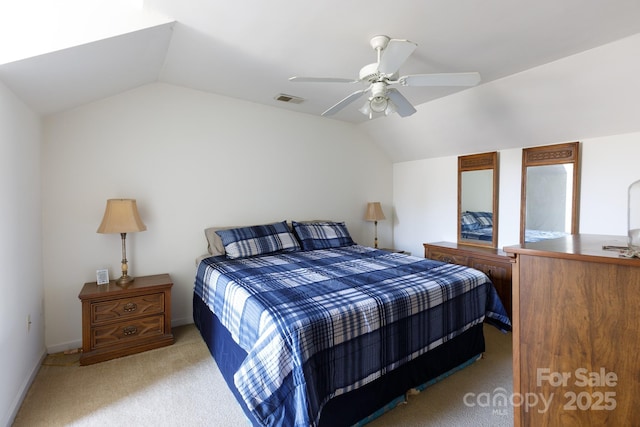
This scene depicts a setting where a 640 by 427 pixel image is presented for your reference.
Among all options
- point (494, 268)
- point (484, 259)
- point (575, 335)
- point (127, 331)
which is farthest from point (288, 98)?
point (575, 335)

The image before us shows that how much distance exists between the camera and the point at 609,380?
3.29ft

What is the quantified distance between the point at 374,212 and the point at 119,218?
318cm

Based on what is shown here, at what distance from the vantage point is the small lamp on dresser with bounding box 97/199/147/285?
2547 mm

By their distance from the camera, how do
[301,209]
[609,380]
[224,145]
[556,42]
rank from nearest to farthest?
[609,380]
[556,42]
[224,145]
[301,209]

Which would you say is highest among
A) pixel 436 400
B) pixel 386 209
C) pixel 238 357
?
pixel 386 209

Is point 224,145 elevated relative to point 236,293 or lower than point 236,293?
elevated

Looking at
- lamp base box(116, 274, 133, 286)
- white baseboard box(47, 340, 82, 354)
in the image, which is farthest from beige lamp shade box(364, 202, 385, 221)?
white baseboard box(47, 340, 82, 354)

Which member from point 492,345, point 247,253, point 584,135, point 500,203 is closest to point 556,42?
point 584,135

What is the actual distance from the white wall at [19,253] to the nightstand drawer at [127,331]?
0.40 m

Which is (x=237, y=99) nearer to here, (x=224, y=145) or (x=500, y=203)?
(x=224, y=145)

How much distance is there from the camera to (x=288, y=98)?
135 inches

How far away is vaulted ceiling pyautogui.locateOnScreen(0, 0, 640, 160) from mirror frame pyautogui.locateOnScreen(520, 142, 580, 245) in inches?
41.3

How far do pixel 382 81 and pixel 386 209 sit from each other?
10.3 feet

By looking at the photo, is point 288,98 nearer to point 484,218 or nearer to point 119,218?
point 119,218
